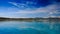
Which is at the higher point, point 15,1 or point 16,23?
point 15,1

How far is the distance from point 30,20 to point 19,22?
14 cm

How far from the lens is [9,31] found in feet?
4.92

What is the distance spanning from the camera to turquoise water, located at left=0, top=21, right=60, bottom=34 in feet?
4.92

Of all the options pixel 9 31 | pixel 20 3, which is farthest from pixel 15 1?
pixel 9 31

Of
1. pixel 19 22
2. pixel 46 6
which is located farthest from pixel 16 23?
pixel 46 6

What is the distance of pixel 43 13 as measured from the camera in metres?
1.54

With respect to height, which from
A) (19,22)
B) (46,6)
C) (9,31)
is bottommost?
(9,31)

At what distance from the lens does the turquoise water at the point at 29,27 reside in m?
1.50

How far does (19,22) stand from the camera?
1.53 meters

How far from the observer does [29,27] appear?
151cm

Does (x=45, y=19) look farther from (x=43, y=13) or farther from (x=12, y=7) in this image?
(x=12, y=7)

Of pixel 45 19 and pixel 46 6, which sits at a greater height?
pixel 46 6

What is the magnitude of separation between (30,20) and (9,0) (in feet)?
1.12

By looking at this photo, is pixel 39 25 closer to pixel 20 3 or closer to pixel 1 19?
pixel 20 3
